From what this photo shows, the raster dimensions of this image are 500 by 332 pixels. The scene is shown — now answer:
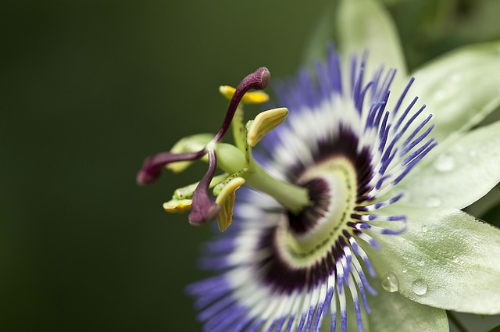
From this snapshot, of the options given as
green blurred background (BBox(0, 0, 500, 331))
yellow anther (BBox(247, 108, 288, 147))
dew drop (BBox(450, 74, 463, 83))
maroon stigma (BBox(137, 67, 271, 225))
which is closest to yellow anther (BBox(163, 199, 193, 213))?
maroon stigma (BBox(137, 67, 271, 225))

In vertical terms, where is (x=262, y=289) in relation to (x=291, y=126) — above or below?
below

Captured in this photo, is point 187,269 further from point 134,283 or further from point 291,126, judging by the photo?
point 291,126

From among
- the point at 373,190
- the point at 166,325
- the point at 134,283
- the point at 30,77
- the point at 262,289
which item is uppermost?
the point at 30,77

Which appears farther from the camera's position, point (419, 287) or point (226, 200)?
point (226, 200)

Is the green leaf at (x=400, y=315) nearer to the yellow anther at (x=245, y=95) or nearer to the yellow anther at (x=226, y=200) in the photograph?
the yellow anther at (x=226, y=200)

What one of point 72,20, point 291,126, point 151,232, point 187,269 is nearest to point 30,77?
point 72,20

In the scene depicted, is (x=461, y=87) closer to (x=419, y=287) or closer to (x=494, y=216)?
(x=494, y=216)

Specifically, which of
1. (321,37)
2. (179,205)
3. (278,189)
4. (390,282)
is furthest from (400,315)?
(321,37)
